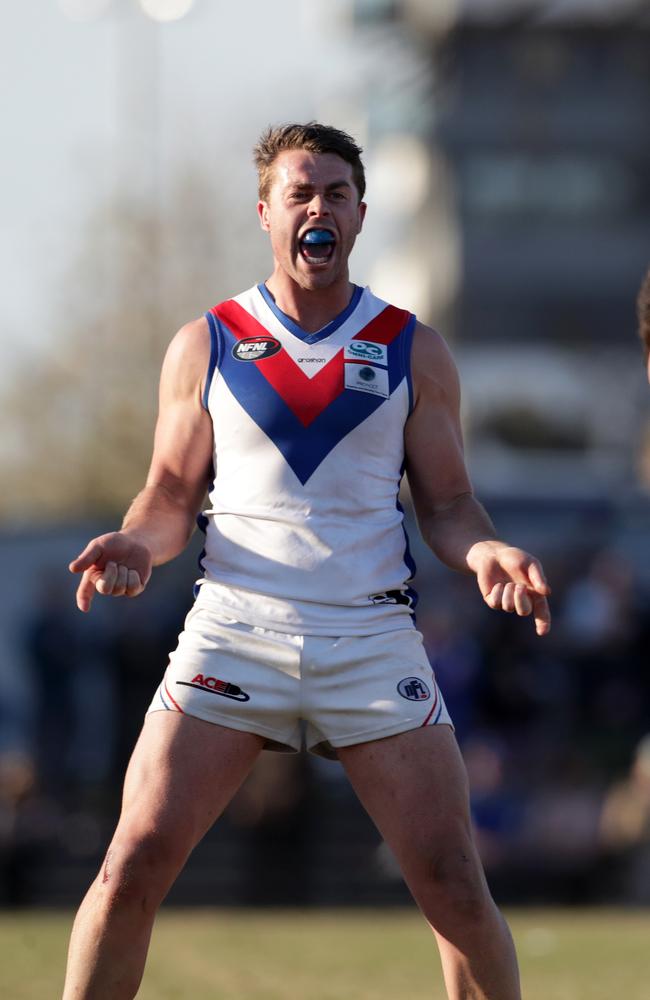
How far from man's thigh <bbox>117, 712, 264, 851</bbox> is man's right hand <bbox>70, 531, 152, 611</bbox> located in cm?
37

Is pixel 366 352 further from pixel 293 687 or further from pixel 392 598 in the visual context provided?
pixel 293 687

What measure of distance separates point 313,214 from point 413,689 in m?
1.39

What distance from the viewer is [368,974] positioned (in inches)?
354

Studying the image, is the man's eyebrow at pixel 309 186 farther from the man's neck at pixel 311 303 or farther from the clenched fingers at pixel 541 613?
the clenched fingers at pixel 541 613

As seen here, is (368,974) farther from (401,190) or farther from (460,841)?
(401,190)

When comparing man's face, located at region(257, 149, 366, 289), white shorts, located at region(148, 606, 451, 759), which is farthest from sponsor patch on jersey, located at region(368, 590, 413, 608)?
man's face, located at region(257, 149, 366, 289)

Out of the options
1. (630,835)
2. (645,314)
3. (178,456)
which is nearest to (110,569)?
(178,456)

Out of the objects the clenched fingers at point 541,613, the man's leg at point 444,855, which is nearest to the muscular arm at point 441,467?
the clenched fingers at point 541,613

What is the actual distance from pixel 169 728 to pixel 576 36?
5977cm

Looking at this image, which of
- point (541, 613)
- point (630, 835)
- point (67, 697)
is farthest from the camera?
point (67, 697)

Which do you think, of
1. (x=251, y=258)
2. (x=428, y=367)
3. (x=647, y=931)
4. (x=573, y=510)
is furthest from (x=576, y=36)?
(x=428, y=367)

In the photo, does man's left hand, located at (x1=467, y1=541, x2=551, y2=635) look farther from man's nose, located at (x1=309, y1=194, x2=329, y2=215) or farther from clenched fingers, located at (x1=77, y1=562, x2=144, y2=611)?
man's nose, located at (x1=309, y1=194, x2=329, y2=215)

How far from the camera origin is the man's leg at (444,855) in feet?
15.9

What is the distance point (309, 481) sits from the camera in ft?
16.8
